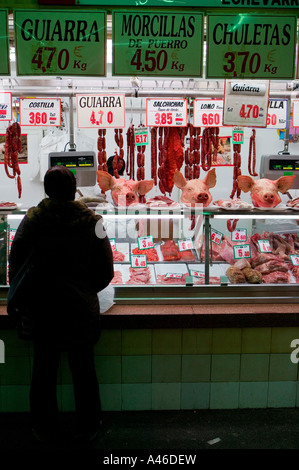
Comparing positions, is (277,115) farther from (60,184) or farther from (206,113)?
(60,184)

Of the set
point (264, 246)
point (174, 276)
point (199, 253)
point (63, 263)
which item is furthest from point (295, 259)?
point (63, 263)

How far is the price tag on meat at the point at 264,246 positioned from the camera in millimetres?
4062

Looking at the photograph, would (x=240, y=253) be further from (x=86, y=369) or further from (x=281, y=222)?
(x=86, y=369)

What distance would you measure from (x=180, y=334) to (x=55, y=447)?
A: 49.9 inches

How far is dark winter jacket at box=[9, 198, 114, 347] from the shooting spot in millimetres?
2854

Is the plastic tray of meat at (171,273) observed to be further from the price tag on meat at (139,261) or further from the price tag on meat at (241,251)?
the price tag on meat at (241,251)

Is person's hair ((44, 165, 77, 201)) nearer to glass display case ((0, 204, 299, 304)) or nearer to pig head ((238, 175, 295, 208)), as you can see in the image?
glass display case ((0, 204, 299, 304))

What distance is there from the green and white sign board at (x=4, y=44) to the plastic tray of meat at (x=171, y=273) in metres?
2.11

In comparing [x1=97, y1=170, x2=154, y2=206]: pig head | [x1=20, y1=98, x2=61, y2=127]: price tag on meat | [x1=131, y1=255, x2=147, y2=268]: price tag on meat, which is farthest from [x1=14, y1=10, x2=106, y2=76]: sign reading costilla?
[x1=20, y1=98, x2=61, y2=127]: price tag on meat

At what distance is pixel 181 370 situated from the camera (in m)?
3.58

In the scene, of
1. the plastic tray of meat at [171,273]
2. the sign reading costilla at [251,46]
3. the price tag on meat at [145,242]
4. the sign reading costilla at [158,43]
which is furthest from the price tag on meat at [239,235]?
the sign reading costilla at [158,43]

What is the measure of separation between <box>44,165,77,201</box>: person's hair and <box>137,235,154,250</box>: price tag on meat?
46.6 inches

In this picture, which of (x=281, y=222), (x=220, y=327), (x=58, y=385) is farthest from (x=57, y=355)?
(x=281, y=222)

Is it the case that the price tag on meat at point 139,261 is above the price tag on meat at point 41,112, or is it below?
below
